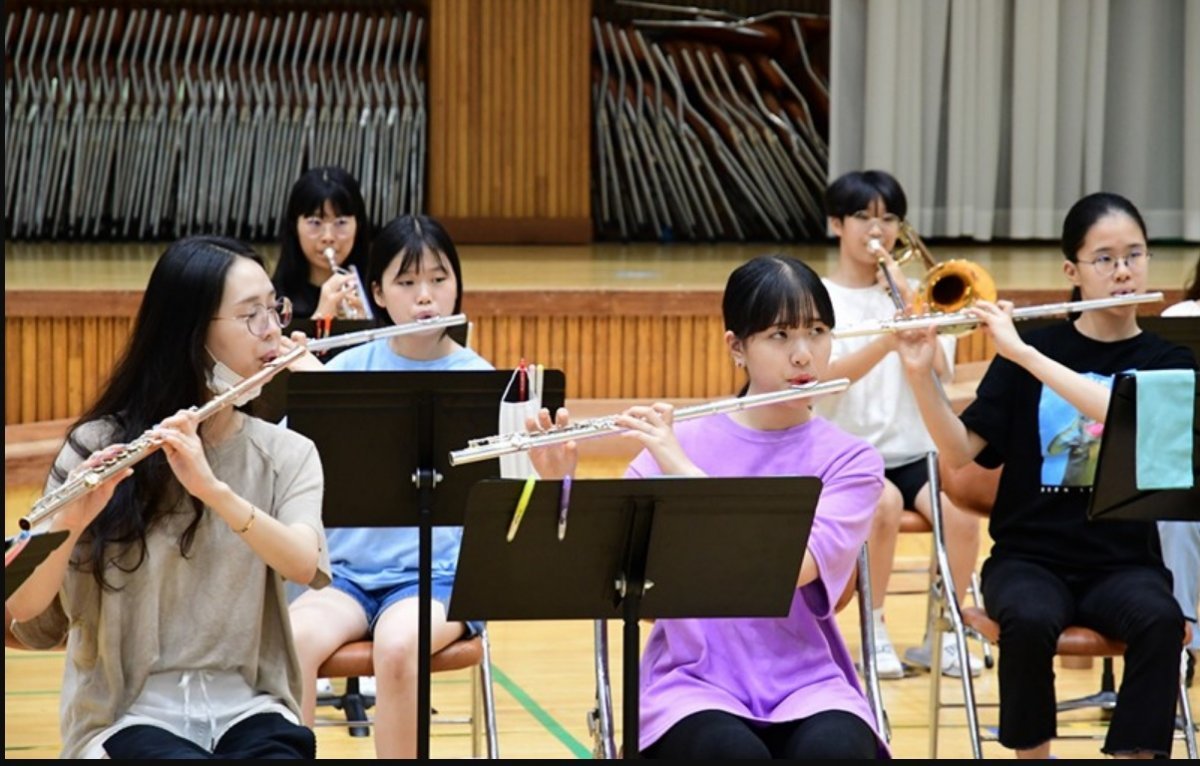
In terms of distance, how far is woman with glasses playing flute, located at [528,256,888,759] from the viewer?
2.87 meters

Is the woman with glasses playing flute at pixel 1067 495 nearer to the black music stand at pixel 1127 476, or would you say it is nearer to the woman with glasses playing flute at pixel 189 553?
the black music stand at pixel 1127 476

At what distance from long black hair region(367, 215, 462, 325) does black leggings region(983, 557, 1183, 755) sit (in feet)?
4.38

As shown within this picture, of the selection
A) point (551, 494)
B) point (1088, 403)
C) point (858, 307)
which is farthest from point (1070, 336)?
point (551, 494)

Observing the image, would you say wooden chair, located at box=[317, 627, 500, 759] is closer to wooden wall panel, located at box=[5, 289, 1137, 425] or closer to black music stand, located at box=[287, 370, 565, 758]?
black music stand, located at box=[287, 370, 565, 758]

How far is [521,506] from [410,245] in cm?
137

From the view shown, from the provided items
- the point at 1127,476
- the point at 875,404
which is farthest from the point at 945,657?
the point at 1127,476

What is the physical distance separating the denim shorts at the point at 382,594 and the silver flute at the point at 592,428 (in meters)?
0.66

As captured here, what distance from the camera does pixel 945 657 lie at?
4.79m

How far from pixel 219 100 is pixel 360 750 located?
628cm

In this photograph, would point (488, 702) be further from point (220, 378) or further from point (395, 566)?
point (220, 378)

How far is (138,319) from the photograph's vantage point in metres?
2.83

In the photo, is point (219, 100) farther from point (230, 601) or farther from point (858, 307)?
point (230, 601)

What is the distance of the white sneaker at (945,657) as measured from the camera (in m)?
4.79

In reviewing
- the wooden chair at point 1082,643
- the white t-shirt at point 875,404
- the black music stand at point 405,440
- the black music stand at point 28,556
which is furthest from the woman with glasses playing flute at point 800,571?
the white t-shirt at point 875,404
